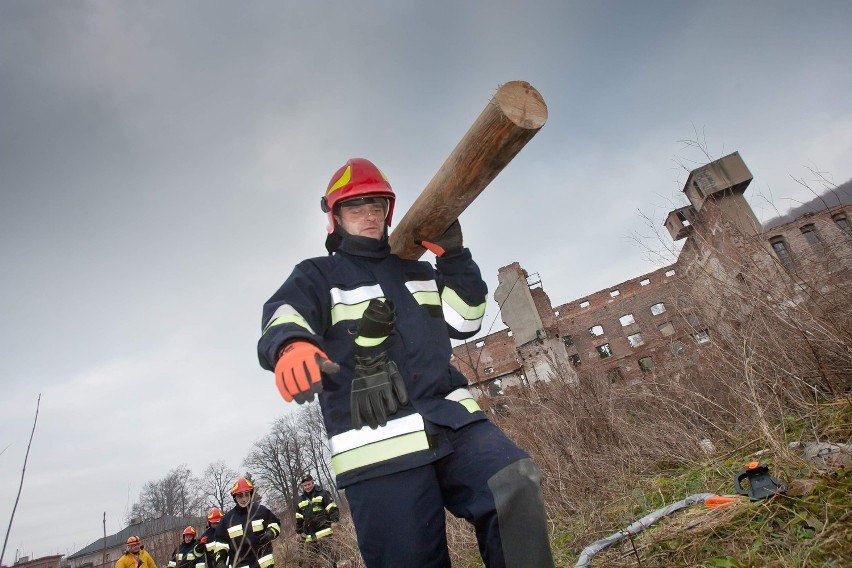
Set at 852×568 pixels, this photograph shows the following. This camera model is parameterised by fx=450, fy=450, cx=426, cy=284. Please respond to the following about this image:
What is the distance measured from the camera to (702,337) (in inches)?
181

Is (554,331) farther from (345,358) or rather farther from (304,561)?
(345,358)

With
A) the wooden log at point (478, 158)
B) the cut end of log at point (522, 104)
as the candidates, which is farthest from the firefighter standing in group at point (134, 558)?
the cut end of log at point (522, 104)

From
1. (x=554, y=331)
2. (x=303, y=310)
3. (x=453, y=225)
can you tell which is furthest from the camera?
(x=554, y=331)

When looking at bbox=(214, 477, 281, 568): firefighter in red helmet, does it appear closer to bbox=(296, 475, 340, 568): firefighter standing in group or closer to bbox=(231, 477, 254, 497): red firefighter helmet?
bbox=(231, 477, 254, 497): red firefighter helmet

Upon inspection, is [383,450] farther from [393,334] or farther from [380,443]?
[393,334]

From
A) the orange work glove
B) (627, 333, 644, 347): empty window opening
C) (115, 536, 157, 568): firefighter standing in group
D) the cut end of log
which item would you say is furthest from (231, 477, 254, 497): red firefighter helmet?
(627, 333, 644, 347): empty window opening

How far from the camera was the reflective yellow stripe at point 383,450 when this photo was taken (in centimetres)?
153

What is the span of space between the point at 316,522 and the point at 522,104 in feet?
25.9

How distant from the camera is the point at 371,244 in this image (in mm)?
2129

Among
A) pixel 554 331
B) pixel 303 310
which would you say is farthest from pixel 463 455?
pixel 554 331

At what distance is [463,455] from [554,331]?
2547cm

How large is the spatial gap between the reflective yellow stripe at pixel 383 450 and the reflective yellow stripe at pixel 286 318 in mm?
448

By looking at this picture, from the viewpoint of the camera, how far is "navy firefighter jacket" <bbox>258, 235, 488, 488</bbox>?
1.55 meters

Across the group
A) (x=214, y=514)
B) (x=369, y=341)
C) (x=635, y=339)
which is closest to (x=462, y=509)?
(x=369, y=341)
